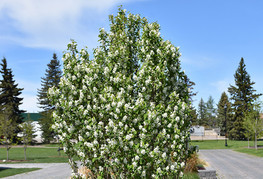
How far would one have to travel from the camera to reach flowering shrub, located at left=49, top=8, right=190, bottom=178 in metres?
6.04

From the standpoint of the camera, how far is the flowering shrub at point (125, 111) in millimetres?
6039

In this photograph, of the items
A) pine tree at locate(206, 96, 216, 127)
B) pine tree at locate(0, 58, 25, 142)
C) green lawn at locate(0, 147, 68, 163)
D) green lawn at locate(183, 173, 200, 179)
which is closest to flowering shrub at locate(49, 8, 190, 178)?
green lawn at locate(183, 173, 200, 179)

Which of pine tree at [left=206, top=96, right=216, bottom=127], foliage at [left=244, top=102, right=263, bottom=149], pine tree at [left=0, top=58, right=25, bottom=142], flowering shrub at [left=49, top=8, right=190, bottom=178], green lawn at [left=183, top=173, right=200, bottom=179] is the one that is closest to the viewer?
flowering shrub at [left=49, top=8, right=190, bottom=178]

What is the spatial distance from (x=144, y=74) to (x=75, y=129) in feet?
7.50

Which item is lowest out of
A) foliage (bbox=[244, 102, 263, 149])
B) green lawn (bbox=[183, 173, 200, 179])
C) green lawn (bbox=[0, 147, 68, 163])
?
green lawn (bbox=[0, 147, 68, 163])

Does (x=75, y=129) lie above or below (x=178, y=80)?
below

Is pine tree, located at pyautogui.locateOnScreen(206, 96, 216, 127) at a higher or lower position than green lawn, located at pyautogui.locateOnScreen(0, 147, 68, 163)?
higher

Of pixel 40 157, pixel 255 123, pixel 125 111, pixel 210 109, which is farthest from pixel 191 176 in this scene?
pixel 210 109

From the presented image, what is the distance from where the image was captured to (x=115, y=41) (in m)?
8.30

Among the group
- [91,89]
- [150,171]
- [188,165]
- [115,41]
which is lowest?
[188,165]

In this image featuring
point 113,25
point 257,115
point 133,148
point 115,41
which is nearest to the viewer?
point 133,148

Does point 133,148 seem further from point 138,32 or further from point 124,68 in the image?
point 138,32

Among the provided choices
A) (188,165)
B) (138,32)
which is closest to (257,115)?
(188,165)

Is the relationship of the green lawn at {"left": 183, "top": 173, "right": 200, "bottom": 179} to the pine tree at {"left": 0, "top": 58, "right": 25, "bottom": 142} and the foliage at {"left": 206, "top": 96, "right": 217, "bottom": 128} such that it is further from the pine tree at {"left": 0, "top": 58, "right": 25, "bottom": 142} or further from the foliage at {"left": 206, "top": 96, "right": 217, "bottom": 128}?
the foliage at {"left": 206, "top": 96, "right": 217, "bottom": 128}
